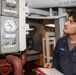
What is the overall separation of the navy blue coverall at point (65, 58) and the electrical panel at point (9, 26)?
0.44 metres

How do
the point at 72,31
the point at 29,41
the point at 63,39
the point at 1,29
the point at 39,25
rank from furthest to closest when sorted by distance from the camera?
the point at 39,25 < the point at 29,41 < the point at 63,39 < the point at 72,31 < the point at 1,29

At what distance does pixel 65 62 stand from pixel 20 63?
418mm

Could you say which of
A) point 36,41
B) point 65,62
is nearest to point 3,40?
point 65,62

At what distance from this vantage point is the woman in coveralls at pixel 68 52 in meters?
1.22

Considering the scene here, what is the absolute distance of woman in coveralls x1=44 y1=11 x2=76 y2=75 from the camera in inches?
47.9

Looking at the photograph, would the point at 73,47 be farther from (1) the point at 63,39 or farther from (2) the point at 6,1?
(2) the point at 6,1

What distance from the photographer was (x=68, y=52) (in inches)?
49.5

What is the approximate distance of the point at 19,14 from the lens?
1166 millimetres

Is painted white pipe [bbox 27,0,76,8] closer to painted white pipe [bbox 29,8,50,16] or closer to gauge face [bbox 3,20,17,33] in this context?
painted white pipe [bbox 29,8,50,16]

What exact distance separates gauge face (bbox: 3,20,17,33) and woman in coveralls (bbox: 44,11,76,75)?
0.46m

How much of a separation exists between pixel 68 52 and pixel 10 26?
58cm

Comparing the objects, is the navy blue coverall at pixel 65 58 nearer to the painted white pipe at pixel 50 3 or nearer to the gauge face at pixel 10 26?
the painted white pipe at pixel 50 3

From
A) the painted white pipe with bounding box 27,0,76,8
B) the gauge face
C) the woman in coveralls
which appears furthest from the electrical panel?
the woman in coveralls

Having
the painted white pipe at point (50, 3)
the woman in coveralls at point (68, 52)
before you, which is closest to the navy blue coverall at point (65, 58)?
the woman in coveralls at point (68, 52)
